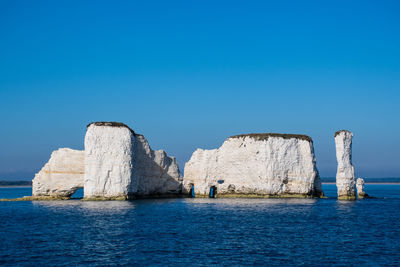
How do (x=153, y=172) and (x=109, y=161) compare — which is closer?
(x=109, y=161)

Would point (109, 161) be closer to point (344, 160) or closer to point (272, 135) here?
point (272, 135)

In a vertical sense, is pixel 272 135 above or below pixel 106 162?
above

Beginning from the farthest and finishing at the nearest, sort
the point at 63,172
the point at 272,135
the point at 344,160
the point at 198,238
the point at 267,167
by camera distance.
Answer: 1. the point at 272,135
2. the point at 267,167
3. the point at 344,160
4. the point at 63,172
5. the point at 198,238

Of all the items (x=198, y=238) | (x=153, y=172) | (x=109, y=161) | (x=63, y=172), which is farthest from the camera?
(x=153, y=172)

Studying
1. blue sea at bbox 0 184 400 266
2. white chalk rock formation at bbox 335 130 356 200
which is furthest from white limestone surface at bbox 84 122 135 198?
white chalk rock formation at bbox 335 130 356 200

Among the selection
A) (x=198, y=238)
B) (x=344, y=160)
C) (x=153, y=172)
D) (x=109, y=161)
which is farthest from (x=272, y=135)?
(x=198, y=238)

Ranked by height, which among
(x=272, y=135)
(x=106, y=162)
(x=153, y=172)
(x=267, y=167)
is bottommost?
(x=153, y=172)

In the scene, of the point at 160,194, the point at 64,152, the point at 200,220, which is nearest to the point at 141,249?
the point at 200,220

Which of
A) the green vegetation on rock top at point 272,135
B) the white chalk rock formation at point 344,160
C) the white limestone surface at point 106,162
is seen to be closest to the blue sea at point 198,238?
the white limestone surface at point 106,162

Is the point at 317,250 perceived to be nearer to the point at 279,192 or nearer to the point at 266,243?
the point at 266,243

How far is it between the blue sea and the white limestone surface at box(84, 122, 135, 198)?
413 inches

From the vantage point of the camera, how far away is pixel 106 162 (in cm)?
5044

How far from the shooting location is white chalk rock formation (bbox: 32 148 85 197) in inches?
2111

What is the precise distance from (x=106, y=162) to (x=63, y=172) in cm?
719
